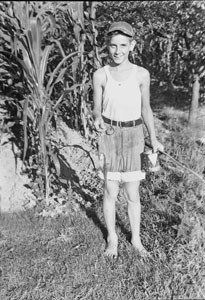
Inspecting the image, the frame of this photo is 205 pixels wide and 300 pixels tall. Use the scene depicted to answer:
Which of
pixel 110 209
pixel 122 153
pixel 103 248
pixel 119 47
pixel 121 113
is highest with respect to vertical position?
pixel 119 47

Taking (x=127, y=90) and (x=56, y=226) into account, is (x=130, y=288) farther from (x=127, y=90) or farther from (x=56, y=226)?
(x=127, y=90)

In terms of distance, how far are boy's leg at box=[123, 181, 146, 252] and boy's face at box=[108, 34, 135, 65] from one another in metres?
0.77

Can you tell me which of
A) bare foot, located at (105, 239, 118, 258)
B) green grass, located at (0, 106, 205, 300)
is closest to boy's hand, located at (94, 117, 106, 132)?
green grass, located at (0, 106, 205, 300)

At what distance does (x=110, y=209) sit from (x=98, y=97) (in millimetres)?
763

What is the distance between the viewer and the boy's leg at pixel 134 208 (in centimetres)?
246

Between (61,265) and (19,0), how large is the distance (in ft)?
6.52

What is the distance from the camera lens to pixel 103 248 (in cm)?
271

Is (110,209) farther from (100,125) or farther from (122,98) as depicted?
(122,98)

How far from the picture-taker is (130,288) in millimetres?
2262

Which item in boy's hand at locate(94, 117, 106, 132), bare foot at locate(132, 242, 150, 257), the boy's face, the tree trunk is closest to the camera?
the boy's face

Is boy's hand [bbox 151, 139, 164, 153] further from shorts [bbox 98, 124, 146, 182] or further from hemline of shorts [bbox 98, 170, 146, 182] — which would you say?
hemline of shorts [bbox 98, 170, 146, 182]

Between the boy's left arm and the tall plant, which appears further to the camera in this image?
the tall plant

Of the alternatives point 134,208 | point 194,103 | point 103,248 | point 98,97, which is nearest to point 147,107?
point 98,97

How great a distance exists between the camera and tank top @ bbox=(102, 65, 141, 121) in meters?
2.16
